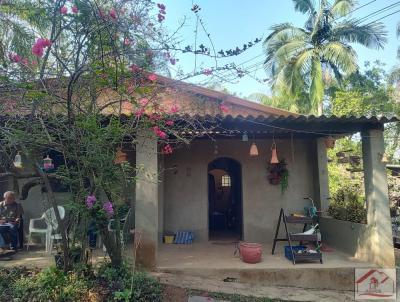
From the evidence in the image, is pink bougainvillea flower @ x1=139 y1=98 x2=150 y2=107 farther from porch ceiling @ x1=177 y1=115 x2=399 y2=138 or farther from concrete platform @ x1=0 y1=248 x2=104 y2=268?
concrete platform @ x1=0 y1=248 x2=104 y2=268

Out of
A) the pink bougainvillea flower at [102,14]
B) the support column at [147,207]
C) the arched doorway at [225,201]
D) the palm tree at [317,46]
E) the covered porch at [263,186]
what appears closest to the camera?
the pink bougainvillea flower at [102,14]

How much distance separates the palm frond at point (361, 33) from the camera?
57.5ft

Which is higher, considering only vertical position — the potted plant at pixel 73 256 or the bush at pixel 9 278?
the potted plant at pixel 73 256

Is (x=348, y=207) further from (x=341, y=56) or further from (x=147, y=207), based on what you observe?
(x=341, y=56)

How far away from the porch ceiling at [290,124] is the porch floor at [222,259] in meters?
2.53

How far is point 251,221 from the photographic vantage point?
9383 mm

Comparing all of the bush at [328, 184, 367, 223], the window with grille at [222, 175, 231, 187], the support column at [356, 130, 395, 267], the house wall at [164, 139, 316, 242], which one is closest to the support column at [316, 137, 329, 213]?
the bush at [328, 184, 367, 223]

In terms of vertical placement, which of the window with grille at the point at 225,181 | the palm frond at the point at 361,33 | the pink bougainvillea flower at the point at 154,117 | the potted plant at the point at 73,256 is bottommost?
the potted plant at the point at 73,256

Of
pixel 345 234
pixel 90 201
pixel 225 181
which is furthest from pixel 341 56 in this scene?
pixel 90 201

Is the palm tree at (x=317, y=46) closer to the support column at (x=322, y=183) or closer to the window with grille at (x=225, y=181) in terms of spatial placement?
the window with grille at (x=225, y=181)

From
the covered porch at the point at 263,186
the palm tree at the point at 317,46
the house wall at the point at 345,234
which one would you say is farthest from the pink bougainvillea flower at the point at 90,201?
the palm tree at the point at 317,46

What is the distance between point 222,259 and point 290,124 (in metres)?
3.12

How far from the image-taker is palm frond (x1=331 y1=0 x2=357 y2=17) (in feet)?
59.1

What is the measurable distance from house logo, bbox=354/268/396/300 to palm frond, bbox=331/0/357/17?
50.2 ft
